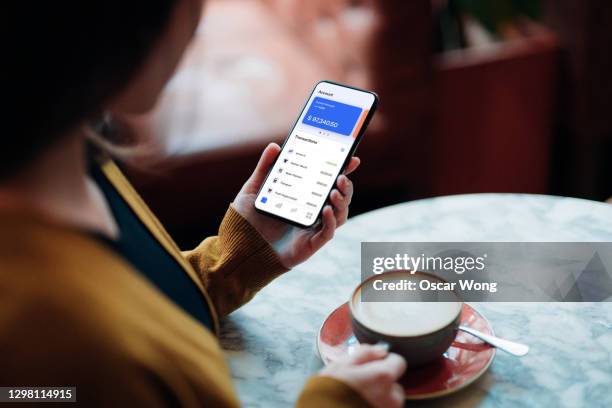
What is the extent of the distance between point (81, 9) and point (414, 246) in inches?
23.3

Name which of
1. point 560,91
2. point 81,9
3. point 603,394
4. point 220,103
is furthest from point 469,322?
point 560,91

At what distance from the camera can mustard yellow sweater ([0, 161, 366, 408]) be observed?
19.2 inches

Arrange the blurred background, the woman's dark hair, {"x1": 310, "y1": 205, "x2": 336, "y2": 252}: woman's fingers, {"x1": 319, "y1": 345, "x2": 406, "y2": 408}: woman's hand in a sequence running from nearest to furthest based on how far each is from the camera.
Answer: the woman's dark hair
{"x1": 319, "y1": 345, "x2": 406, "y2": 408}: woman's hand
{"x1": 310, "y1": 205, "x2": 336, "y2": 252}: woman's fingers
the blurred background

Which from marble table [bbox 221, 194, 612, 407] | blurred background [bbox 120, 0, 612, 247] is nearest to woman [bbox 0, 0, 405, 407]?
marble table [bbox 221, 194, 612, 407]

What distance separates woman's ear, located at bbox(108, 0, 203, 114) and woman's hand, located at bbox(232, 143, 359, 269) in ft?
0.98

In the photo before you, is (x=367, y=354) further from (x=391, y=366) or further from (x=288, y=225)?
(x=288, y=225)

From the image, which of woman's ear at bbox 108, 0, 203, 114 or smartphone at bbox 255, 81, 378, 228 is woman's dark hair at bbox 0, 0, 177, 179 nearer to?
woman's ear at bbox 108, 0, 203, 114

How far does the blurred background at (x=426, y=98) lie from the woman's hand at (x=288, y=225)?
0.91m

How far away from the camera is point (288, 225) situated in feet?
3.00

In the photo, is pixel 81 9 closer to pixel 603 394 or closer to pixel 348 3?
pixel 603 394

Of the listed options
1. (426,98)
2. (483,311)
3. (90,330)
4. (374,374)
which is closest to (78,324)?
(90,330)

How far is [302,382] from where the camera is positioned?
76 cm

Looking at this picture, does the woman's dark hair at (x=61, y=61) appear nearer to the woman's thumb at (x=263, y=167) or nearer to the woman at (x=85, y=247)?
the woman at (x=85, y=247)

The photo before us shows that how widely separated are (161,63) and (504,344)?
45 cm
